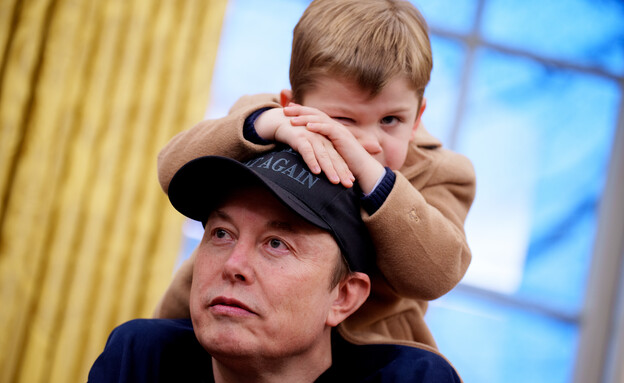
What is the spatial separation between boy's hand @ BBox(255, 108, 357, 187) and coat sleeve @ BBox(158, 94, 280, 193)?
0.16 ft

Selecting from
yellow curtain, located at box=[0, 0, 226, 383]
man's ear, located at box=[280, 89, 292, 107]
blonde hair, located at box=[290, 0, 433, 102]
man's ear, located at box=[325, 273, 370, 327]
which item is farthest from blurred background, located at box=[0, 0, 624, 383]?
man's ear, located at box=[325, 273, 370, 327]

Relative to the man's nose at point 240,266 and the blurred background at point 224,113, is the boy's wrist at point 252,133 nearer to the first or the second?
the man's nose at point 240,266

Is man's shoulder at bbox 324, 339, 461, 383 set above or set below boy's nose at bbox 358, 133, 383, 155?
below

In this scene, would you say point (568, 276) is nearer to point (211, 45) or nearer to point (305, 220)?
point (211, 45)

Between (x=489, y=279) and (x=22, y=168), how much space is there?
246cm

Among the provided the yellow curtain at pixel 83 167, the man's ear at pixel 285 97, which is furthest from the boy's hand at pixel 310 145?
the yellow curtain at pixel 83 167

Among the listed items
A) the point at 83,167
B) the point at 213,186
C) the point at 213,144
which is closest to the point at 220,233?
the point at 213,186

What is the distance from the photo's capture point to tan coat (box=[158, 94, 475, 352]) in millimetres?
1129

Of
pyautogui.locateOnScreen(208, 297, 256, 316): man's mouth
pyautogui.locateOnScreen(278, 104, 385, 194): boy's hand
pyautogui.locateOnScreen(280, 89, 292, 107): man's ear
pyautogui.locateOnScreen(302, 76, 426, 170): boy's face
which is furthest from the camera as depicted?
pyautogui.locateOnScreen(280, 89, 292, 107): man's ear

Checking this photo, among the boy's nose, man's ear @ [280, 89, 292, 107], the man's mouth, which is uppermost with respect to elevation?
man's ear @ [280, 89, 292, 107]

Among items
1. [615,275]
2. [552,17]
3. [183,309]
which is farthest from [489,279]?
[183,309]

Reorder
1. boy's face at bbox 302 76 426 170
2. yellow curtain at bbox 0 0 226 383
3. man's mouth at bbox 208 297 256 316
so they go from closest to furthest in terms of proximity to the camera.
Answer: man's mouth at bbox 208 297 256 316
boy's face at bbox 302 76 426 170
yellow curtain at bbox 0 0 226 383

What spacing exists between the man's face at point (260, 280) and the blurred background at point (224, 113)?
1.93 meters

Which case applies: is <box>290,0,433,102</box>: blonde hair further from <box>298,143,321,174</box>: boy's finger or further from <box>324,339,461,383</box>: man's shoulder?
<box>324,339,461,383</box>: man's shoulder
